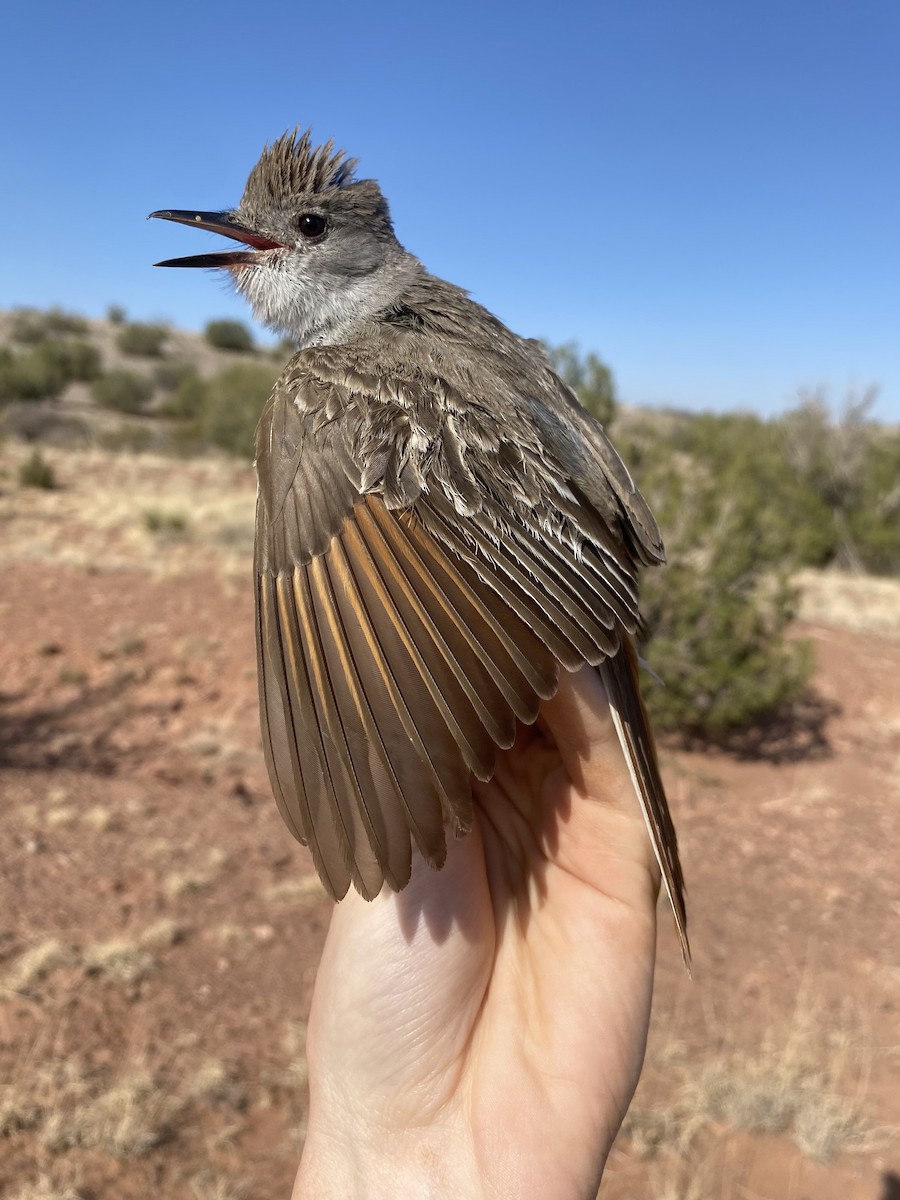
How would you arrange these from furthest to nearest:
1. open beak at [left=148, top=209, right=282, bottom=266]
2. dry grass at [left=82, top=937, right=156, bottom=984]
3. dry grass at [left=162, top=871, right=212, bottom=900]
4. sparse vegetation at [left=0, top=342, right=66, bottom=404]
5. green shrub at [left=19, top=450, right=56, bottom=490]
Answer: sparse vegetation at [left=0, top=342, right=66, bottom=404] → green shrub at [left=19, top=450, right=56, bottom=490] → dry grass at [left=162, top=871, right=212, bottom=900] → dry grass at [left=82, top=937, right=156, bottom=984] → open beak at [left=148, top=209, right=282, bottom=266]

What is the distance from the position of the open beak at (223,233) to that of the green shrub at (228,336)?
175 feet

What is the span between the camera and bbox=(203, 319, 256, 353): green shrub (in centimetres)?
5300

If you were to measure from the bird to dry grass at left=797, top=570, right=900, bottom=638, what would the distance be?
37.9 ft

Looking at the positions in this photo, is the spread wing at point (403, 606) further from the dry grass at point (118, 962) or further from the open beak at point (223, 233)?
the dry grass at point (118, 962)

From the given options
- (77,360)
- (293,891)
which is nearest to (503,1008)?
(293,891)

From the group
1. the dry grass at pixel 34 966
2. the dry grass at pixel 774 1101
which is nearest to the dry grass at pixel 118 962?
the dry grass at pixel 34 966

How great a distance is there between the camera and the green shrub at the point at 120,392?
36.1 meters

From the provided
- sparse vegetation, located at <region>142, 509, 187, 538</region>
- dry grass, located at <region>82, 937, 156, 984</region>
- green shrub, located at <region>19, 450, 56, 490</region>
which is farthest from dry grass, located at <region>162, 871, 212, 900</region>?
green shrub, located at <region>19, 450, 56, 490</region>

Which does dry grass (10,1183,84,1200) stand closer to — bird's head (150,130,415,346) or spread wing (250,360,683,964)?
spread wing (250,360,683,964)

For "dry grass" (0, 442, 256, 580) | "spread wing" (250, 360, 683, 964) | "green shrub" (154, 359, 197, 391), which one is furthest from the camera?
"green shrub" (154, 359, 197, 391)

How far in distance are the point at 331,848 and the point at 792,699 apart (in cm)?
879

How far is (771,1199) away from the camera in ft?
12.6

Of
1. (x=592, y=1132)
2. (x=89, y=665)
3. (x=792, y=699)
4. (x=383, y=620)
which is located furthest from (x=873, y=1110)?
(x=89, y=665)

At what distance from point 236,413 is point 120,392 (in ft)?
40.5
